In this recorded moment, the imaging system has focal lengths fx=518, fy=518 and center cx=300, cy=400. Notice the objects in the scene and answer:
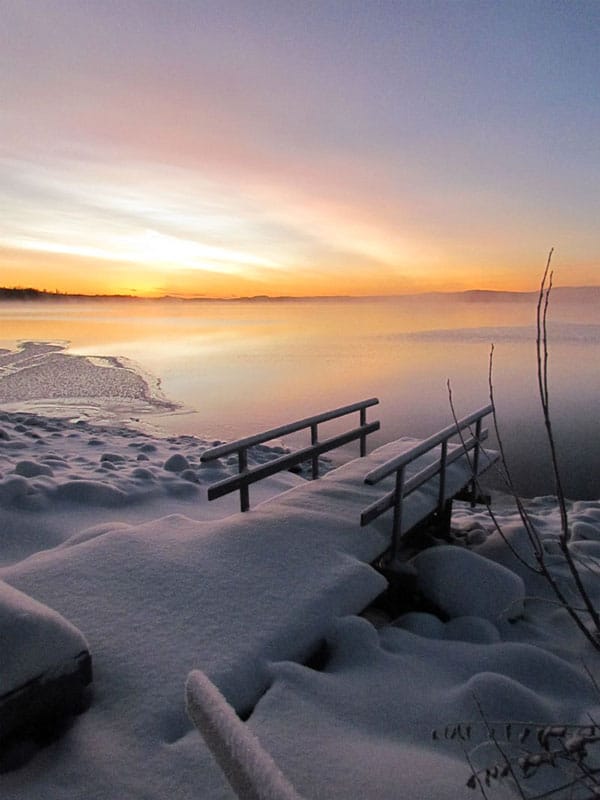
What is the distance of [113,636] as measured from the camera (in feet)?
9.73

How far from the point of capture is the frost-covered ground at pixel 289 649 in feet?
7.57

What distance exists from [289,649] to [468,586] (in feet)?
6.59

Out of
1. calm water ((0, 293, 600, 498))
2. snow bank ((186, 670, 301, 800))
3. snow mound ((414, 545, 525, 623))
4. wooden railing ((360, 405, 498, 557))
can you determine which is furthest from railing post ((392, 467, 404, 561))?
calm water ((0, 293, 600, 498))

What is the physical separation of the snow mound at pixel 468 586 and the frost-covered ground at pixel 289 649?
0.04ft

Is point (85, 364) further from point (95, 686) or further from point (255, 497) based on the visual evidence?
point (95, 686)

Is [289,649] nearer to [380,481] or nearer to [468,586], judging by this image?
[468,586]

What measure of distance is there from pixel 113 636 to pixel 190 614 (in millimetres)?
453

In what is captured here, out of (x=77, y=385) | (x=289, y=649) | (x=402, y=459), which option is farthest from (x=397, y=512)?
(x=77, y=385)

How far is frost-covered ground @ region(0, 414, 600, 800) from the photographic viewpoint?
2.31 meters

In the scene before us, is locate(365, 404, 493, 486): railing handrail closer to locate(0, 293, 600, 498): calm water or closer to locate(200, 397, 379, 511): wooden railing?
locate(200, 397, 379, 511): wooden railing

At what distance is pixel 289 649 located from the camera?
313 cm

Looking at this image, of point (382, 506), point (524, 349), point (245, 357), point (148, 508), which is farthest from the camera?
point (524, 349)

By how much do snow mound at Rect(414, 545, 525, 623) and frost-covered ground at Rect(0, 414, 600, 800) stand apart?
13 millimetres

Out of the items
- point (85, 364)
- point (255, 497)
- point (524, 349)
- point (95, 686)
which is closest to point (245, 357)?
point (85, 364)
